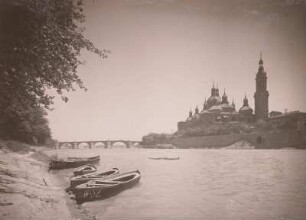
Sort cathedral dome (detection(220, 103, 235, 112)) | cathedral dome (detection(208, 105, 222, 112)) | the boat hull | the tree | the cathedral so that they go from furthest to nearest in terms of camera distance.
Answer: cathedral dome (detection(220, 103, 235, 112))
cathedral dome (detection(208, 105, 222, 112))
the cathedral
the boat hull
the tree

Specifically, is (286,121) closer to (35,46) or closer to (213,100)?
(213,100)

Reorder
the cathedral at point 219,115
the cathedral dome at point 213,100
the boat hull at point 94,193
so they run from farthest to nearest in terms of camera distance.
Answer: the cathedral dome at point 213,100
the cathedral at point 219,115
the boat hull at point 94,193

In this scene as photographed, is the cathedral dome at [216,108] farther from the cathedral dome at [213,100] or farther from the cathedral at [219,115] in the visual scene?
the cathedral dome at [213,100]

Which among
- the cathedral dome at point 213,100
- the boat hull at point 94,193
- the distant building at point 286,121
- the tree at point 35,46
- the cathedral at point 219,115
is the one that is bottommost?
the boat hull at point 94,193

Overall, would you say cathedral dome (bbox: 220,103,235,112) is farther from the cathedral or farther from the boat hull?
the boat hull

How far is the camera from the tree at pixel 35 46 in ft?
26.4

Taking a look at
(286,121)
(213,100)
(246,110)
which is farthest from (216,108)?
(286,121)

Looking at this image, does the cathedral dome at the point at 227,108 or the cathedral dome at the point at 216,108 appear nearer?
the cathedral dome at the point at 216,108

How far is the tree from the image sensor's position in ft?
26.4

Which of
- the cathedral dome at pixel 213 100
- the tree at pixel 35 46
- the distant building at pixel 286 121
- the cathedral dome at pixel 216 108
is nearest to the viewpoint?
the tree at pixel 35 46

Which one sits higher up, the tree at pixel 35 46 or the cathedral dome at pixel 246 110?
the cathedral dome at pixel 246 110

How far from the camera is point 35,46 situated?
28.4ft

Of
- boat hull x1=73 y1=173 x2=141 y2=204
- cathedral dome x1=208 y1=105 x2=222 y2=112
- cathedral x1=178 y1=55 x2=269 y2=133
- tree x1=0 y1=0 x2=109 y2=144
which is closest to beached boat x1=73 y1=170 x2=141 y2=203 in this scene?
boat hull x1=73 y1=173 x2=141 y2=204

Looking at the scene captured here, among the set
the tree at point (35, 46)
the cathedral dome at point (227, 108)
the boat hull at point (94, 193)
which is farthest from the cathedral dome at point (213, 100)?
the tree at point (35, 46)
